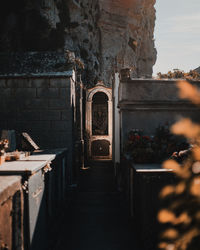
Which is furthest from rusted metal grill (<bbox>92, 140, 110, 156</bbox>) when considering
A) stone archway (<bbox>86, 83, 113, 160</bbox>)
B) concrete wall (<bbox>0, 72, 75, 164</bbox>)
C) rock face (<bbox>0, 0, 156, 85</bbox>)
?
rock face (<bbox>0, 0, 156, 85</bbox>)

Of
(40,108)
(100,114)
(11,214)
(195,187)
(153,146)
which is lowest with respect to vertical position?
(11,214)

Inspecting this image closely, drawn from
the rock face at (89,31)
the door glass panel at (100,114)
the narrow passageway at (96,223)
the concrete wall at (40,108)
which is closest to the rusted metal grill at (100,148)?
the door glass panel at (100,114)

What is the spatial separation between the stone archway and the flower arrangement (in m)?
→ 11.3

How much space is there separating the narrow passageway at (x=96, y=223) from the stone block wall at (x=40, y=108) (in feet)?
7.38

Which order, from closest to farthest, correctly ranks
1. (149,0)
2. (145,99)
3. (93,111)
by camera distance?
(145,99), (93,111), (149,0)

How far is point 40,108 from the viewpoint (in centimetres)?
916

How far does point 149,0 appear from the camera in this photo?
5231 centimetres

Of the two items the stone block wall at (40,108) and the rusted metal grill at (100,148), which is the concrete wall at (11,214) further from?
the rusted metal grill at (100,148)

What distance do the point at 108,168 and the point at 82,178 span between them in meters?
3.36

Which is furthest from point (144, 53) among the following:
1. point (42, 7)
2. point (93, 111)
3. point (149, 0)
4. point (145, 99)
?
point (145, 99)

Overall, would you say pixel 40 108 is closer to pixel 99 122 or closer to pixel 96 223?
pixel 96 223

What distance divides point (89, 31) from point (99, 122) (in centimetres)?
2106

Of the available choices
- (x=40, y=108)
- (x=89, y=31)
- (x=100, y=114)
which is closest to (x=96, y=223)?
(x=40, y=108)

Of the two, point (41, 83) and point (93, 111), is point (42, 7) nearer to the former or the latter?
point (93, 111)
